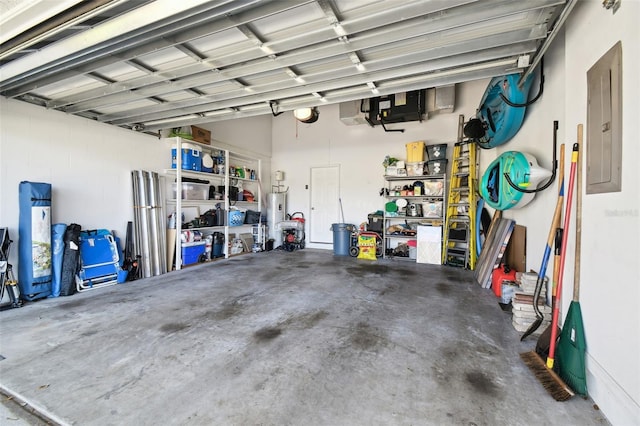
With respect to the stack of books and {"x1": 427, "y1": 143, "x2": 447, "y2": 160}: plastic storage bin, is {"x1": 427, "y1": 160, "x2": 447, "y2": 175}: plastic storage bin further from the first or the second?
the stack of books

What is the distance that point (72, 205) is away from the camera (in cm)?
380

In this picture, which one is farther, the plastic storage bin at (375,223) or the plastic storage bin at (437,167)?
the plastic storage bin at (375,223)

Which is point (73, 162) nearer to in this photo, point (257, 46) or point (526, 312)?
point (257, 46)

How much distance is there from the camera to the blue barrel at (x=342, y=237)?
20.6 feet

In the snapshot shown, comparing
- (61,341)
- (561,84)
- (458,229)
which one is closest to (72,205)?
(61,341)

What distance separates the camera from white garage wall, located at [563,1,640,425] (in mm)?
1276

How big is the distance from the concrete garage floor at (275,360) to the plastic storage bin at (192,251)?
1.42 m

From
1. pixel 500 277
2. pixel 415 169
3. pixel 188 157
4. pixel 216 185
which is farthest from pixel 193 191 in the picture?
pixel 500 277

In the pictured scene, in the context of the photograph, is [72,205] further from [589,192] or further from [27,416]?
[589,192]

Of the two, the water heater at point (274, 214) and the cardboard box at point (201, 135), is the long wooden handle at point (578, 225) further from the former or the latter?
the water heater at point (274, 214)

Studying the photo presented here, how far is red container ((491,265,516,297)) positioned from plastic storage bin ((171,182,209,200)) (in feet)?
17.1

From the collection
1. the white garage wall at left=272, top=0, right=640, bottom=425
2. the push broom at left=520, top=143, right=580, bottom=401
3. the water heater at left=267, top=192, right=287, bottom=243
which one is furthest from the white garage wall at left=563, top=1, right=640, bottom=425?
the water heater at left=267, top=192, right=287, bottom=243

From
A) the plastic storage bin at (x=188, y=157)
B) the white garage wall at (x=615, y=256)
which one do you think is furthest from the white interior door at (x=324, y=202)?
the white garage wall at (x=615, y=256)

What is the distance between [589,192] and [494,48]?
4.94 ft
